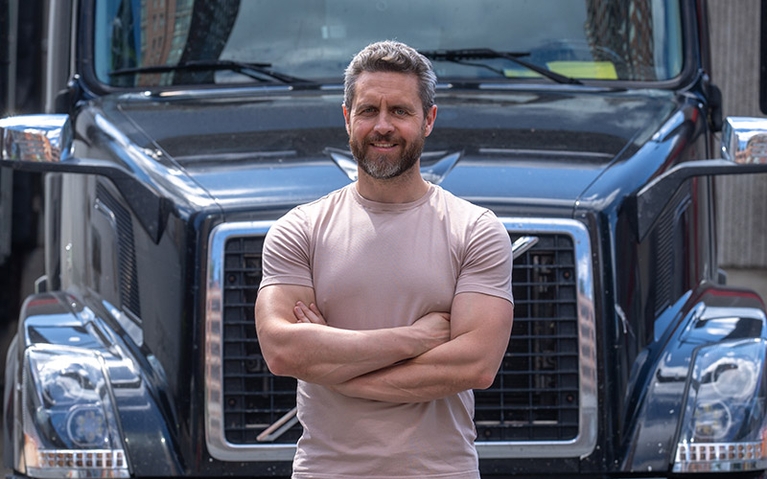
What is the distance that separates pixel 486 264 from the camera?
9.43ft

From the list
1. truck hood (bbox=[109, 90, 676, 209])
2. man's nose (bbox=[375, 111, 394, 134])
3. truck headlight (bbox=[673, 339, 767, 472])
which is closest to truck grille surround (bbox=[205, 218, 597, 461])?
truck hood (bbox=[109, 90, 676, 209])

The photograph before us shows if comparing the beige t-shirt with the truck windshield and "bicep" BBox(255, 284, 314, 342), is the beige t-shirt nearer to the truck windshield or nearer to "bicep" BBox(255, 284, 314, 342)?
"bicep" BBox(255, 284, 314, 342)

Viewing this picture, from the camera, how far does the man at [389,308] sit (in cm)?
282

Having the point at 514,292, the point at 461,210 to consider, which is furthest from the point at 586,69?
the point at 461,210

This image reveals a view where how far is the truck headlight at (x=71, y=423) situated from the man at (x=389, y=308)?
0.95 m

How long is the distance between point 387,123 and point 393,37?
73.1 inches

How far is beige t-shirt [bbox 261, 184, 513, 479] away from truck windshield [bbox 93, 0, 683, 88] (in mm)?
1812

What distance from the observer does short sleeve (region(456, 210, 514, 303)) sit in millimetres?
2863

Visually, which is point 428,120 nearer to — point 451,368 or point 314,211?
point 314,211

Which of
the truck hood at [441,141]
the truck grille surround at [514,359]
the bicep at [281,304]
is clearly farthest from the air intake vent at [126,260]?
the bicep at [281,304]

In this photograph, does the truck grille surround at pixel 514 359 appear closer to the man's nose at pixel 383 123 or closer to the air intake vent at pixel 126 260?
the air intake vent at pixel 126 260

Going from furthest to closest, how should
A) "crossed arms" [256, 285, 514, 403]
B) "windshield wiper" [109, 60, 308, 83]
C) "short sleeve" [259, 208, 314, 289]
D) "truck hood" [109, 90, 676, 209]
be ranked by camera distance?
"windshield wiper" [109, 60, 308, 83] → "truck hood" [109, 90, 676, 209] → "short sleeve" [259, 208, 314, 289] → "crossed arms" [256, 285, 514, 403]

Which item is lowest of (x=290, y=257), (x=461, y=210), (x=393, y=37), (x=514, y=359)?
(x=514, y=359)

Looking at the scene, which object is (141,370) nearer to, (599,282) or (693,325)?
(599,282)
